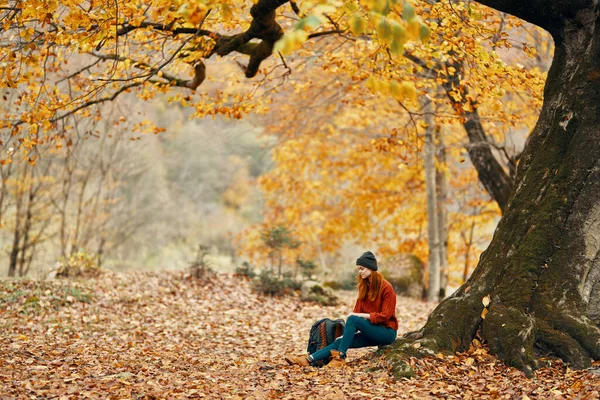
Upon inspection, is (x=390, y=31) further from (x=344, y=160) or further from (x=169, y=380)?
(x=344, y=160)

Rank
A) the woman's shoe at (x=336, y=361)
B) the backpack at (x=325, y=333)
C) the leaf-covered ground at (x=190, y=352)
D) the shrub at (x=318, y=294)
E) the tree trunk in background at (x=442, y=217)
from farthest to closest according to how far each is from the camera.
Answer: the tree trunk in background at (x=442, y=217) < the shrub at (x=318, y=294) < the backpack at (x=325, y=333) < the woman's shoe at (x=336, y=361) < the leaf-covered ground at (x=190, y=352)

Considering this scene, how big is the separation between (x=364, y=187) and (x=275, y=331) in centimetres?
840

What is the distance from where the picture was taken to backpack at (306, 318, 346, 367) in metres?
6.91

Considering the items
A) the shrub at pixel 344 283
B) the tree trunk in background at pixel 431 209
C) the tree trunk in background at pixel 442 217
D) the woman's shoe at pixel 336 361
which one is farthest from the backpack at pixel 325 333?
the shrub at pixel 344 283

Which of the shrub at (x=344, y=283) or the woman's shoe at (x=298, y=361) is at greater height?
the shrub at (x=344, y=283)

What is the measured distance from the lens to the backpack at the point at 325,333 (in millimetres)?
6914

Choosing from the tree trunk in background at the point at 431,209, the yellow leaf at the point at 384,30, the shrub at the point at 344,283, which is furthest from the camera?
the shrub at the point at 344,283

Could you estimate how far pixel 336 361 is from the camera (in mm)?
6543

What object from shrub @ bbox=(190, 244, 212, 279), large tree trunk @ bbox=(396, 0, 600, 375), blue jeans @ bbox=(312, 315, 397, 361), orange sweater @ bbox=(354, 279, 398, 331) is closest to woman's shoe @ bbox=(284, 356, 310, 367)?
blue jeans @ bbox=(312, 315, 397, 361)

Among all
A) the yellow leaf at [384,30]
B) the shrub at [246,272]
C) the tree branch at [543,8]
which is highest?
the tree branch at [543,8]

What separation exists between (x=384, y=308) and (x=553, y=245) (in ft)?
6.27

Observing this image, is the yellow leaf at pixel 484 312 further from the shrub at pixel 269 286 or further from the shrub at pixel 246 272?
the shrub at pixel 246 272

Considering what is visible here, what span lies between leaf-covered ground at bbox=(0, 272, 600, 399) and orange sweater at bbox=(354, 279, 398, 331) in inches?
16.8

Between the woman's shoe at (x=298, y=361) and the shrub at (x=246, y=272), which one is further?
the shrub at (x=246, y=272)
